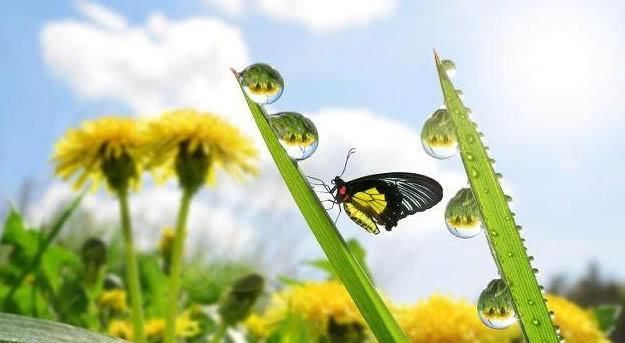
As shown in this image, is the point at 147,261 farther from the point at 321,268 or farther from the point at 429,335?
the point at 429,335

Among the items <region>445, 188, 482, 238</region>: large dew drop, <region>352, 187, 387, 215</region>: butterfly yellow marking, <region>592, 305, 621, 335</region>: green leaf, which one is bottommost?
<region>445, 188, 482, 238</region>: large dew drop

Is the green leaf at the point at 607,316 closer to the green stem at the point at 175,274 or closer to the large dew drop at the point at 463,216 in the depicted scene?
the green stem at the point at 175,274

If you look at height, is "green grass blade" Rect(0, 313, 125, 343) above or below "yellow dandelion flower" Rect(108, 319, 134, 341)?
below

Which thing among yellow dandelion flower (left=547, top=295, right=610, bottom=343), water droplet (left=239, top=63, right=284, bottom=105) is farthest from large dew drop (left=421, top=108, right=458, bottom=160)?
yellow dandelion flower (left=547, top=295, right=610, bottom=343)

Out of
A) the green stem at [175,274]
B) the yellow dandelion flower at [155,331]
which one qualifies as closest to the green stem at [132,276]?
the green stem at [175,274]

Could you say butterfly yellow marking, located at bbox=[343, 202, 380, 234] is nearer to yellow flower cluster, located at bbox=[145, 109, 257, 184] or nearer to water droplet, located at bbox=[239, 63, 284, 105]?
water droplet, located at bbox=[239, 63, 284, 105]

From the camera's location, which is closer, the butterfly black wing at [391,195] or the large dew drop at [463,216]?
the large dew drop at [463,216]
